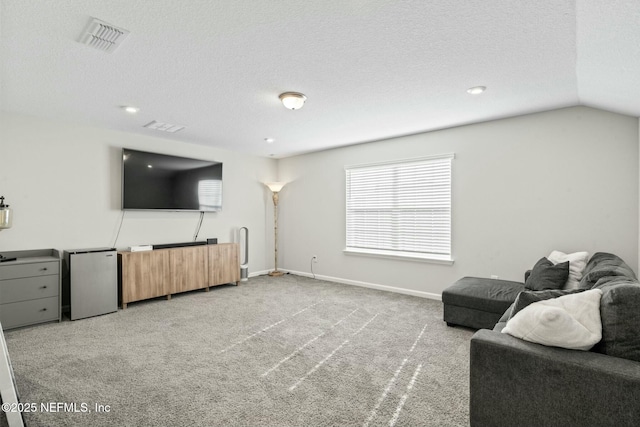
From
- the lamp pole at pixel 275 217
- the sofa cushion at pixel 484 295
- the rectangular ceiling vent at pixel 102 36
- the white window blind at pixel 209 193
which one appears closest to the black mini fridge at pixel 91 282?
the white window blind at pixel 209 193

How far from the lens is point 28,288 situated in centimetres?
350

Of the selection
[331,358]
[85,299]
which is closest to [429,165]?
[331,358]

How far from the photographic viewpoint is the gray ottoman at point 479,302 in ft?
10.3

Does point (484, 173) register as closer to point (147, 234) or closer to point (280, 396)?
point (280, 396)

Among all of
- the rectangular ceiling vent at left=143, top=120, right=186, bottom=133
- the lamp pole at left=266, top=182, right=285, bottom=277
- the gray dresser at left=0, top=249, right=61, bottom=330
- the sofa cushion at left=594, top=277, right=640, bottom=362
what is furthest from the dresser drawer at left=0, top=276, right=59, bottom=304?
the sofa cushion at left=594, top=277, right=640, bottom=362

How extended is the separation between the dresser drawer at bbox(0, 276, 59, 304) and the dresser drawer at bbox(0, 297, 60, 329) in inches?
2.1

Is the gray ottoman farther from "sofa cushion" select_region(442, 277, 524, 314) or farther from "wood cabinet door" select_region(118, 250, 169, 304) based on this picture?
"wood cabinet door" select_region(118, 250, 169, 304)

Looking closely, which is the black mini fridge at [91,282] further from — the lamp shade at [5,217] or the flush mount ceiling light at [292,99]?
the flush mount ceiling light at [292,99]

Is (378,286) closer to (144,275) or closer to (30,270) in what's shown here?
(144,275)

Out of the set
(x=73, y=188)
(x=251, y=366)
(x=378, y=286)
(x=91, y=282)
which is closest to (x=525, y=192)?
(x=378, y=286)

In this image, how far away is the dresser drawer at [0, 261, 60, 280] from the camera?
11.0ft

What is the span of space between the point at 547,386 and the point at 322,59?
2.45m

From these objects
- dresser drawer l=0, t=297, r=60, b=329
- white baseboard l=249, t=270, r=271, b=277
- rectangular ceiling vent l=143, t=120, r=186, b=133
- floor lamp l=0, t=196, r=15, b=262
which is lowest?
white baseboard l=249, t=270, r=271, b=277

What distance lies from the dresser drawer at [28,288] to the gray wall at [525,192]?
410 centimetres
